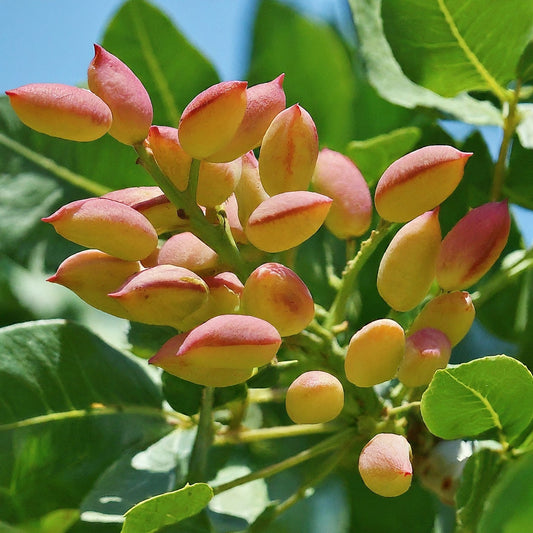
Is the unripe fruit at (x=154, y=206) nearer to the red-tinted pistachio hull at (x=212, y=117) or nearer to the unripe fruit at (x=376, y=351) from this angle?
the red-tinted pistachio hull at (x=212, y=117)

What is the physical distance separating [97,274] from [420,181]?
0.27 metres

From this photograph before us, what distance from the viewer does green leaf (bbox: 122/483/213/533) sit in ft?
2.41

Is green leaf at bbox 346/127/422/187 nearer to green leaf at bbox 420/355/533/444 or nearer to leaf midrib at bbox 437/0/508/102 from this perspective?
leaf midrib at bbox 437/0/508/102

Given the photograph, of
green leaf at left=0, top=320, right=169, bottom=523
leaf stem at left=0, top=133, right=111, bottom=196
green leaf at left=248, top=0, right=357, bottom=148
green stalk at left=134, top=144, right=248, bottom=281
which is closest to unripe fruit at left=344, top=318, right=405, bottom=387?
green stalk at left=134, top=144, right=248, bottom=281

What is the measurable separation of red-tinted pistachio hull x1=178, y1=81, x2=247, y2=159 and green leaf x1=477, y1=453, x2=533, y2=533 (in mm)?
326

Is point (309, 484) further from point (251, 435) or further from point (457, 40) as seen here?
point (457, 40)

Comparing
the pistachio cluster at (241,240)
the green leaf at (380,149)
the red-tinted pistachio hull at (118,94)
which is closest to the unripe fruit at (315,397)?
the pistachio cluster at (241,240)

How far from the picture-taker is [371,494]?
4.00 feet

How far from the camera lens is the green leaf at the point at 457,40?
94 cm

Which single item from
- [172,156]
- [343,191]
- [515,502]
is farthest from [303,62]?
[515,502]

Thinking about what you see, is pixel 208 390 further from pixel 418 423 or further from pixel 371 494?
pixel 371 494

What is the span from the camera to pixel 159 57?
1.14 metres

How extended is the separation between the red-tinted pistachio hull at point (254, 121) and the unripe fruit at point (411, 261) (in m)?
0.14

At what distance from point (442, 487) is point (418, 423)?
0.22ft
